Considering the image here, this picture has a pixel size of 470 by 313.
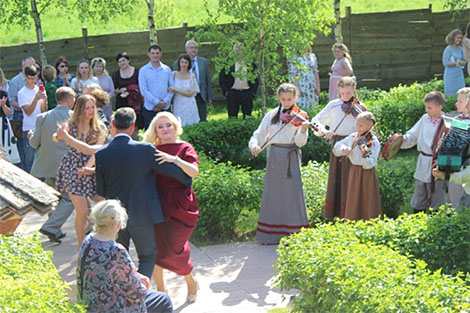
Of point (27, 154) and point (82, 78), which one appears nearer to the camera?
point (27, 154)

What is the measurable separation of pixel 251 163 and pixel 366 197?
4.47 meters

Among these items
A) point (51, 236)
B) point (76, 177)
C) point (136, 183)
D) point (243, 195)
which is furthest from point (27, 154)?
point (136, 183)

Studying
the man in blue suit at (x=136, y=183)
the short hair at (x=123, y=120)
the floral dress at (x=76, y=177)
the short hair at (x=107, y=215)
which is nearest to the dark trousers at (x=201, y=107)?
the floral dress at (x=76, y=177)

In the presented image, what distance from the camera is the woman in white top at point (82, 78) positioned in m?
13.1

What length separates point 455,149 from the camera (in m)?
7.28

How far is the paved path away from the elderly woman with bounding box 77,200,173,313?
1743 mm

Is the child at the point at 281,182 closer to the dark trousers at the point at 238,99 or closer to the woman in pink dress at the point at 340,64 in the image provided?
the woman in pink dress at the point at 340,64

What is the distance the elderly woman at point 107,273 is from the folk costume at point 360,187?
3893 millimetres

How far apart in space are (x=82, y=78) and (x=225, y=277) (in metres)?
6.34

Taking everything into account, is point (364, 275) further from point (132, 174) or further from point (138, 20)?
point (138, 20)

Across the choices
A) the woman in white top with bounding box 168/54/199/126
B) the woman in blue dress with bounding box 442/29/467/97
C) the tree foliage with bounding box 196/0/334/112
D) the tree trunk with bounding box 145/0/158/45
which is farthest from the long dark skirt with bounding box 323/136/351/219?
the tree trunk with bounding box 145/0/158/45

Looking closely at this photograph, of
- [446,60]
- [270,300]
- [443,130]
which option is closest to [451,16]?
[446,60]

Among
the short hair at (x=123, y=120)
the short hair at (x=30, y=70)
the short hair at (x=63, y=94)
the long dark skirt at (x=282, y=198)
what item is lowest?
the long dark skirt at (x=282, y=198)

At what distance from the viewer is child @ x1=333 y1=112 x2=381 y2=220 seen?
341 inches
